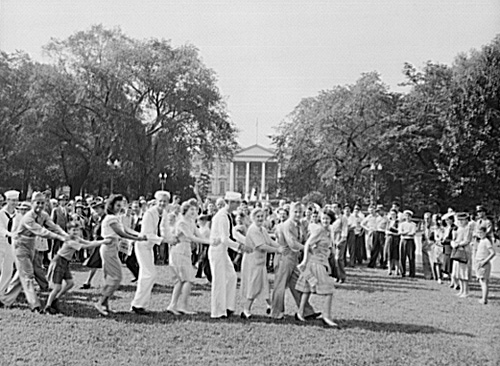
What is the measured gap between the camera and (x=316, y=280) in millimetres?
8648

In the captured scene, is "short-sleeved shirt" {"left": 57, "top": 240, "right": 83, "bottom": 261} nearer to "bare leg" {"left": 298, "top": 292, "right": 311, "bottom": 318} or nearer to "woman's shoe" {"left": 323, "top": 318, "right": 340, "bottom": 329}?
"bare leg" {"left": 298, "top": 292, "right": 311, "bottom": 318}

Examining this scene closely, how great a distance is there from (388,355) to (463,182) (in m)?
24.8

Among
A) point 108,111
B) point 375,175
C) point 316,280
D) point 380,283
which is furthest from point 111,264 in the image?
point 375,175

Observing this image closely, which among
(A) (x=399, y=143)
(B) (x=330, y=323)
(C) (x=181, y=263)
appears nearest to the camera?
(B) (x=330, y=323)

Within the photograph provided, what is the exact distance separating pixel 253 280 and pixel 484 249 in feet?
15.8

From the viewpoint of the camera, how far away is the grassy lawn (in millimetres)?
6766

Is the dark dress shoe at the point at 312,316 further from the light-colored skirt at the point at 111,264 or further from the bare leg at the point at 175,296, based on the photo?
the light-colored skirt at the point at 111,264

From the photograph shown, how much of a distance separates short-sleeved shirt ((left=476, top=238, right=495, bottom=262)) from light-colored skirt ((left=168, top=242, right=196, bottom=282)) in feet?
18.0

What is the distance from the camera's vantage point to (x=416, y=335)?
27.2ft

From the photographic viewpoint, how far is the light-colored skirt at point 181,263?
9.36 metres

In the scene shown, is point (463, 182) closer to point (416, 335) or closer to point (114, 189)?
point (114, 189)

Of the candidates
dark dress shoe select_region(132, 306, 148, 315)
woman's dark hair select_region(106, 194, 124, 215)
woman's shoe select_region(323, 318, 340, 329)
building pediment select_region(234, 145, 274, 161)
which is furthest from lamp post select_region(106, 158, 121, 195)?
building pediment select_region(234, 145, 274, 161)

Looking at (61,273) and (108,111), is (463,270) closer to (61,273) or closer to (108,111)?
(61,273)

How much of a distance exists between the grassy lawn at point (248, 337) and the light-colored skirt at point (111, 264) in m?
0.49
